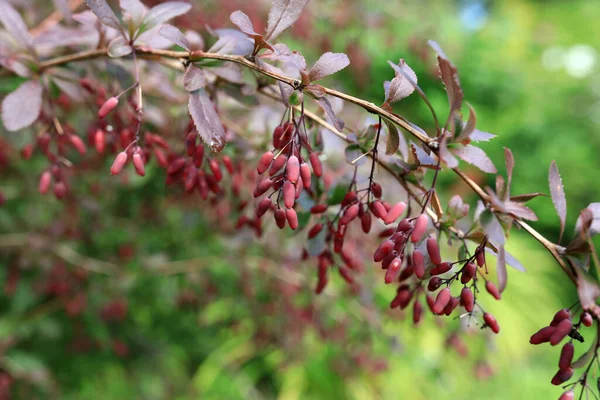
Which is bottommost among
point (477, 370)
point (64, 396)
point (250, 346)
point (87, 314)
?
point (250, 346)

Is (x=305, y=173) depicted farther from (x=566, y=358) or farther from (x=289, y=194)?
(x=566, y=358)

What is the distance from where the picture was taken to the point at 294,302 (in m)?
1.92

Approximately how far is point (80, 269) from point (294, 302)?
0.76 meters

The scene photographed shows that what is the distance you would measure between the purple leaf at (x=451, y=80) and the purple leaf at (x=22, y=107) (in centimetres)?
64

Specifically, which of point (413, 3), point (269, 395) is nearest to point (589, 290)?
point (269, 395)

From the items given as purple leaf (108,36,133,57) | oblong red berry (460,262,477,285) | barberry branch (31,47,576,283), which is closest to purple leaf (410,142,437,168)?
barberry branch (31,47,576,283)

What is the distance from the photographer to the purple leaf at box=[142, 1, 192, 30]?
2.56 feet

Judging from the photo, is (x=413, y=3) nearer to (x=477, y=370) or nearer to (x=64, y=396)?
(x=477, y=370)

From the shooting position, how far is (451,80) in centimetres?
56

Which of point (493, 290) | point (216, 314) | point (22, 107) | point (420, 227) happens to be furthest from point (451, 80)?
point (216, 314)

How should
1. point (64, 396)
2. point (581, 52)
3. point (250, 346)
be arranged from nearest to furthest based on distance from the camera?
point (64, 396) < point (250, 346) < point (581, 52)

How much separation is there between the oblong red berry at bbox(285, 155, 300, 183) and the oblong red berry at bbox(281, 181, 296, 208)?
0.01m

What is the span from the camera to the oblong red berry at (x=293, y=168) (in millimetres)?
611

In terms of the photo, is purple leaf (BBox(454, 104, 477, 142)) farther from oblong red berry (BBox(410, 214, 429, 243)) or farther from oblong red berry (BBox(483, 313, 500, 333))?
oblong red berry (BBox(483, 313, 500, 333))
